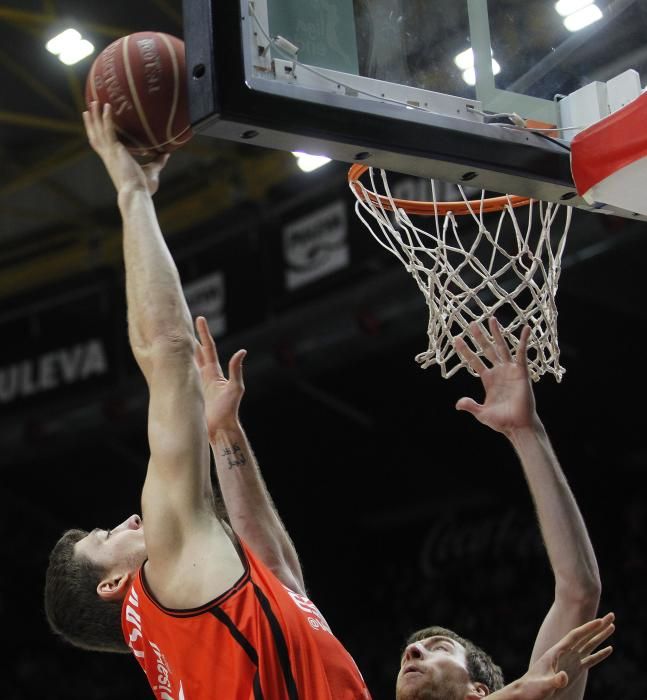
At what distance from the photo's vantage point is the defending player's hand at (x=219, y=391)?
312 centimetres

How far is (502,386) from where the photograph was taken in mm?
2914

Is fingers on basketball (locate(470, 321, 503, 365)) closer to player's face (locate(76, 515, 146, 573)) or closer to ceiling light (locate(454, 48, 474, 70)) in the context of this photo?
ceiling light (locate(454, 48, 474, 70))

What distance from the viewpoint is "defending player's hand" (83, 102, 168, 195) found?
2.48 m

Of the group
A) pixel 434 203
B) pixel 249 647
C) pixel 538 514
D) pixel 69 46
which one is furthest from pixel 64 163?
pixel 249 647

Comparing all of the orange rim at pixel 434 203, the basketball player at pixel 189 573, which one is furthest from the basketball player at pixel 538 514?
the orange rim at pixel 434 203

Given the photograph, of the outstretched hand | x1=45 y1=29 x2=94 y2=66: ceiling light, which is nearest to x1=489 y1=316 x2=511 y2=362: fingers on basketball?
the outstretched hand

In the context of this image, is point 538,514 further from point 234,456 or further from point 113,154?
point 113,154

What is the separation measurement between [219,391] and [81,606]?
0.69m

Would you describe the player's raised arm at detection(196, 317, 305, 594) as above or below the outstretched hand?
above

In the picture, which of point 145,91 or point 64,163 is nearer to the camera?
point 145,91

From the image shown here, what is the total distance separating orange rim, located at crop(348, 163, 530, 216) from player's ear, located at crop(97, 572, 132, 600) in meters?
1.31

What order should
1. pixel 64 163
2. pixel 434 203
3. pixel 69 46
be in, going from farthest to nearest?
1. pixel 64 163
2. pixel 69 46
3. pixel 434 203

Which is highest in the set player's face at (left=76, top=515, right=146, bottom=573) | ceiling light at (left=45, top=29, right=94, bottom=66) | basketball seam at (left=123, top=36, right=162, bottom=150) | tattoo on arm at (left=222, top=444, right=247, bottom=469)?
ceiling light at (left=45, top=29, right=94, bottom=66)

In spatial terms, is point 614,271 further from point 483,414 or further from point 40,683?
point 40,683
